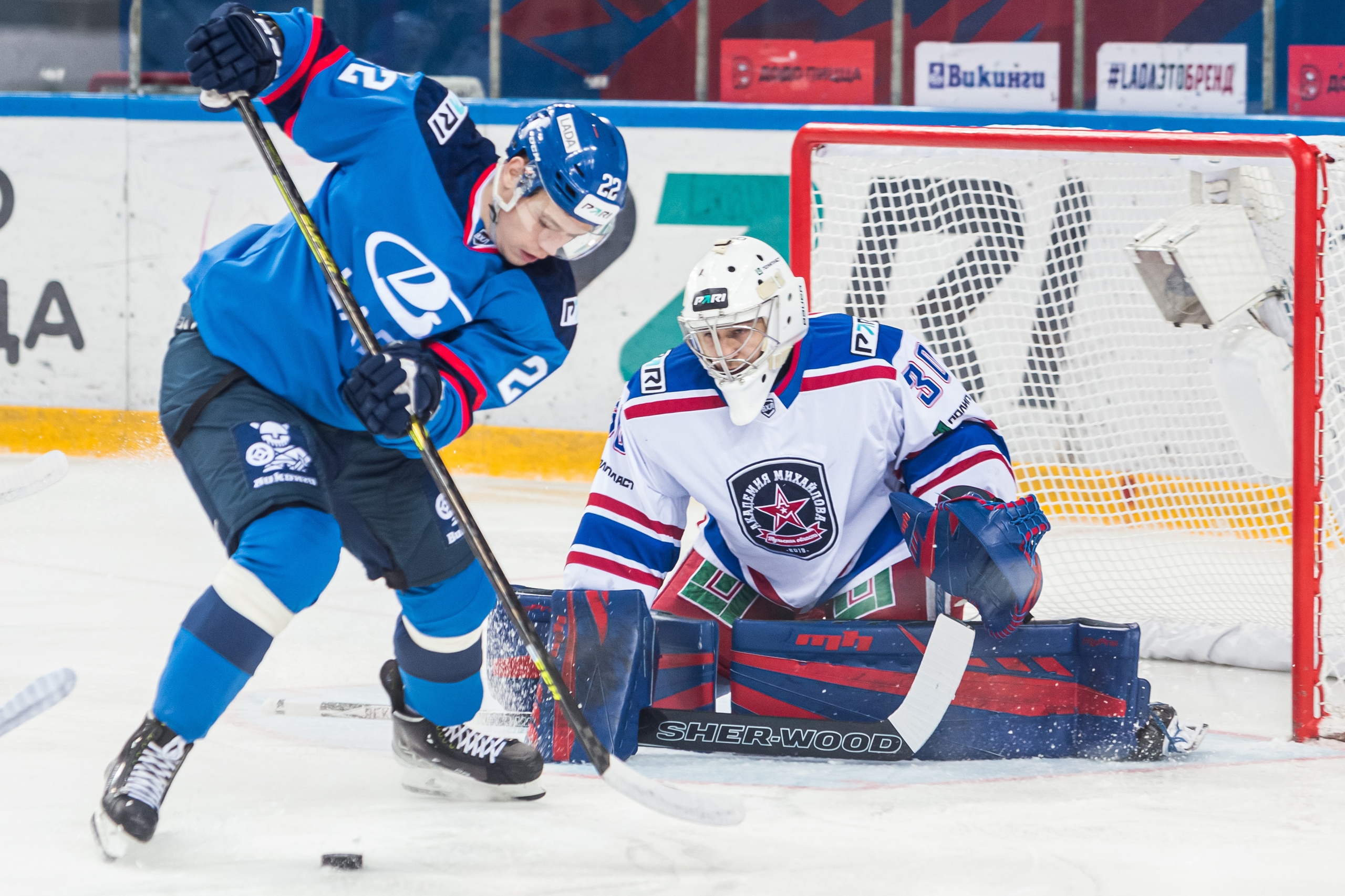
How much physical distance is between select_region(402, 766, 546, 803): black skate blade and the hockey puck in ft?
1.21

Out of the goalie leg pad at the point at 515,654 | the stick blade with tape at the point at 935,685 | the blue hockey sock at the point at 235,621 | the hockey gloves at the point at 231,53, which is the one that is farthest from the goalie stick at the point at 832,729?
the hockey gloves at the point at 231,53

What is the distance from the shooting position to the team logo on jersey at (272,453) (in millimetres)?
2031

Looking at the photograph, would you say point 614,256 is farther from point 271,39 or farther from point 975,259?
point 271,39

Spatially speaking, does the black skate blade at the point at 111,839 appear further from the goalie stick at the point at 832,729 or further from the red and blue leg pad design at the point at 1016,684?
the red and blue leg pad design at the point at 1016,684

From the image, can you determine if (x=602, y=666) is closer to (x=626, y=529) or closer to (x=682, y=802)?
(x=626, y=529)

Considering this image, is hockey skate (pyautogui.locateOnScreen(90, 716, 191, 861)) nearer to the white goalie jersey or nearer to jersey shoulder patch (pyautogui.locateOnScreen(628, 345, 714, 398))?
the white goalie jersey

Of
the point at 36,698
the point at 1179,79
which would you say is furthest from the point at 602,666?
the point at 1179,79

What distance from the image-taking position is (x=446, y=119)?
2258 millimetres

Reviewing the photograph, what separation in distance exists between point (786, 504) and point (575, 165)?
0.79 metres

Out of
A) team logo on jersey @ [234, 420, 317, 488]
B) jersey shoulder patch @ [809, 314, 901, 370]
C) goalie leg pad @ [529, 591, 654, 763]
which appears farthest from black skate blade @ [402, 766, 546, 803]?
jersey shoulder patch @ [809, 314, 901, 370]

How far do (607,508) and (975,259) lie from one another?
210cm

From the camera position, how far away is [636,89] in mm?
5746

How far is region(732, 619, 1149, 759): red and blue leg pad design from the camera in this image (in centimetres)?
255

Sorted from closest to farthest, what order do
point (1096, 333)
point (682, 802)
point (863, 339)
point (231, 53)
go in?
point (682, 802)
point (231, 53)
point (863, 339)
point (1096, 333)
